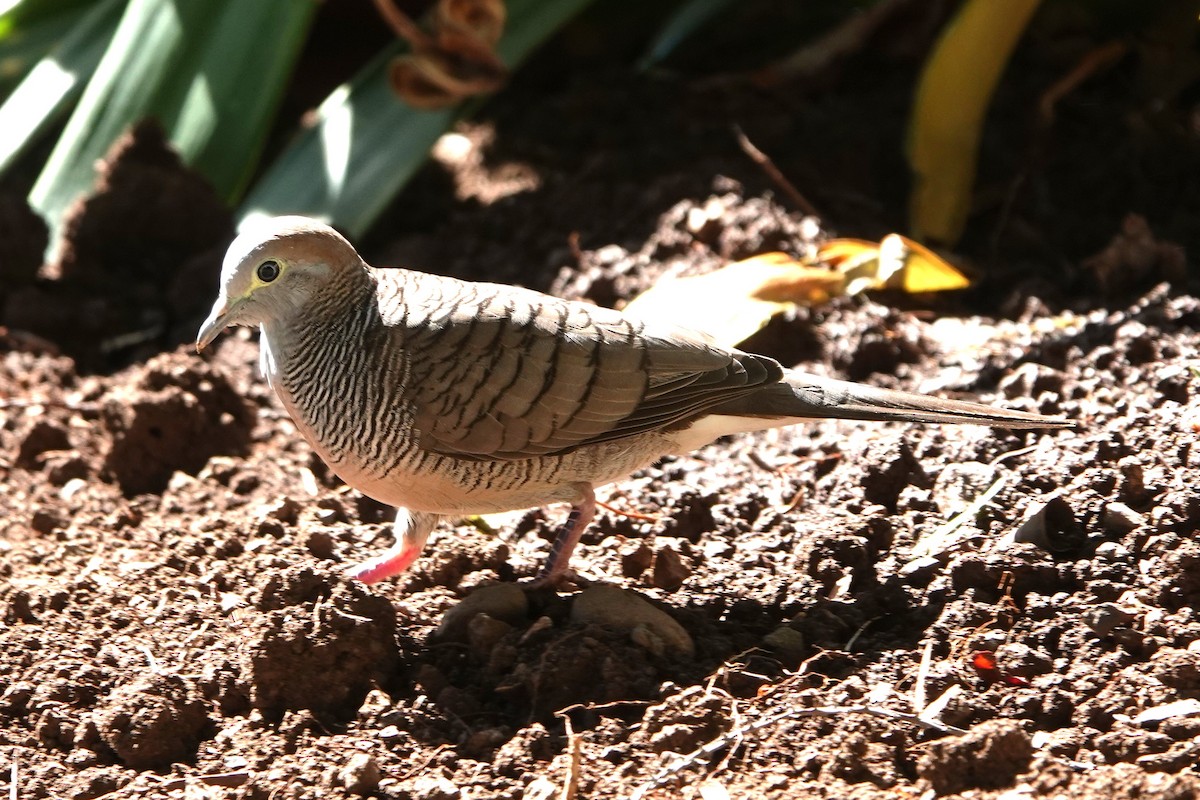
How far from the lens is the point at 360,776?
2881mm

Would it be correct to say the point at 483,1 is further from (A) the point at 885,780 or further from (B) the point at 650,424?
(A) the point at 885,780

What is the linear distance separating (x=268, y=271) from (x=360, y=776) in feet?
4.20

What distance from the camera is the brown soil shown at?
292 centimetres

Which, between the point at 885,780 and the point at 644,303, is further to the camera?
the point at 644,303

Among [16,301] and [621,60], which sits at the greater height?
[621,60]

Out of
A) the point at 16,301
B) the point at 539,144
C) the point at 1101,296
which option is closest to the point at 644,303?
the point at 1101,296

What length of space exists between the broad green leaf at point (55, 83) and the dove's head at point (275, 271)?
255cm

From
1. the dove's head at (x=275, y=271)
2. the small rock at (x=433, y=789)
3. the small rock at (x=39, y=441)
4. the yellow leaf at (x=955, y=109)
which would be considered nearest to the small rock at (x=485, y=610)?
the small rock at (x=433, y=789)

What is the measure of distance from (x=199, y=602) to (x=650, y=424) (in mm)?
1226

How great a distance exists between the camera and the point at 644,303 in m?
4.68

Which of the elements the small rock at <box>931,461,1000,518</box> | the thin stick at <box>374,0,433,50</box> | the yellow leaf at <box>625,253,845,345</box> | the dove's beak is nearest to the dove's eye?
the dove's beak

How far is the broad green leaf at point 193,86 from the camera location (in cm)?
562

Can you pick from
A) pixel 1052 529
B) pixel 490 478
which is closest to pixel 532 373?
pixel 490 478

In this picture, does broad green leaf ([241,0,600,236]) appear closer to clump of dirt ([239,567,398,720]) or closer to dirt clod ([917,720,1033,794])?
clump of dirt ([239,567,398,720])
